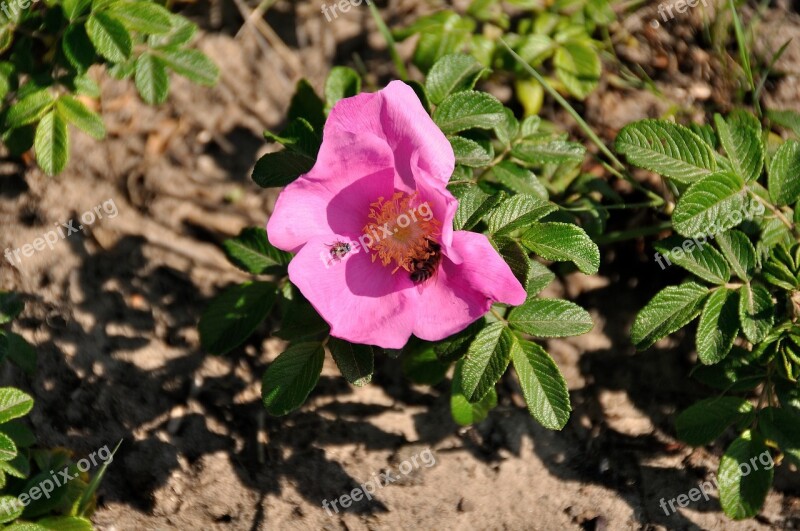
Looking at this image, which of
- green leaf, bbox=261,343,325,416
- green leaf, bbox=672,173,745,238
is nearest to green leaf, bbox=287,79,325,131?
green leaf, bbox=261,343,325,416

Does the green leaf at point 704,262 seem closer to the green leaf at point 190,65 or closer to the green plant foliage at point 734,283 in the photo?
the green plant foliage at point 734,283

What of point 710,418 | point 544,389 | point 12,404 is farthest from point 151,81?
point 710,418

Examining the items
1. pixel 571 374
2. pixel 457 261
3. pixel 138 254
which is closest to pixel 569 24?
pixel 571 374

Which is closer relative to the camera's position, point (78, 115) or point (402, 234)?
point (402, 234)

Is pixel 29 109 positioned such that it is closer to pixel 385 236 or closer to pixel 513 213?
pixel 385 236

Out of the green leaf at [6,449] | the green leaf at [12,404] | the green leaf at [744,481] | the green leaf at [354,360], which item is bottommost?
the green leaf at [744,481]

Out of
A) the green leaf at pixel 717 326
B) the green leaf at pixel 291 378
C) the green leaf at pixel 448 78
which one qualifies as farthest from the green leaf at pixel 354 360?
the green leaf at pixel 717 326

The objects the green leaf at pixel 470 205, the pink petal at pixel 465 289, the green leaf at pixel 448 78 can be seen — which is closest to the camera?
the pink petal at pixel 465 289
